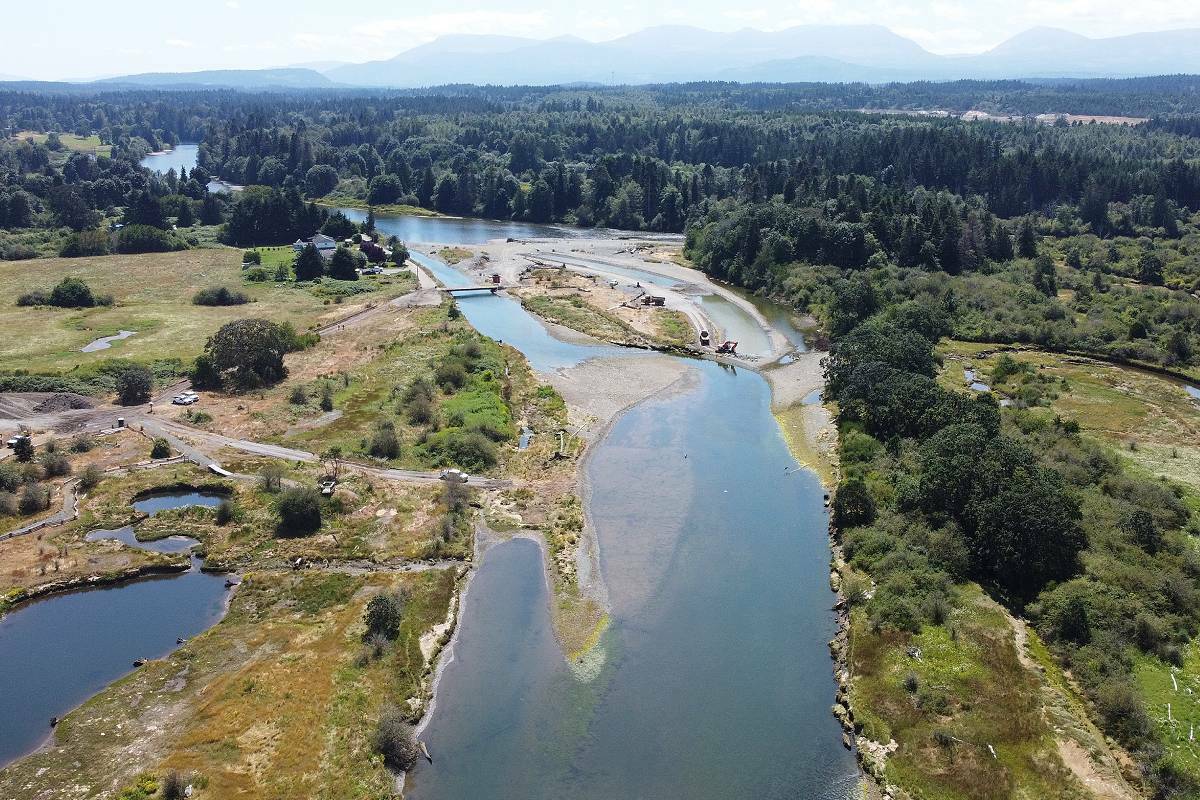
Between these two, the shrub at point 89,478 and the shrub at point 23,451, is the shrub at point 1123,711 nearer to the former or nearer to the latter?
the shrub at point 89,478

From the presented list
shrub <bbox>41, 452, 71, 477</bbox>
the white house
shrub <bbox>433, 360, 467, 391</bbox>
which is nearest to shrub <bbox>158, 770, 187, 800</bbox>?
shrub <bbox>41, 452, 71, 477</bbox>

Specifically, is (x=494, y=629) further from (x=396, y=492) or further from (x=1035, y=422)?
(x=1035, y=422)

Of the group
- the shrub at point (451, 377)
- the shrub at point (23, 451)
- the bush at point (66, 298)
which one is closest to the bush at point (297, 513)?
the shrub at point (23, 451)

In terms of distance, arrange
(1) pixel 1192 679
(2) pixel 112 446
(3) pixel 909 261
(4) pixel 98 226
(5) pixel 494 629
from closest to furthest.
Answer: (1) pixel 1192 679 → (5) pixel 494 629 → (2) pixel 112 446 → (3) pixel 909 261 → (4) pixel 98 226

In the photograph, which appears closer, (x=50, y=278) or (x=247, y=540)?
(x=247, y=540)

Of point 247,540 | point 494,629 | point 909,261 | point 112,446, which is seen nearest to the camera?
point 494,629

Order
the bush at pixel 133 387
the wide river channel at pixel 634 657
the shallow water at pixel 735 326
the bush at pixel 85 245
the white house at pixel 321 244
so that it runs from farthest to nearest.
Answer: the bush at pixel 85 245 < the white house at pixel 321 244 < the shallow water at pixel 735 326 < the bush at pixel 133 387 < the wide river channel at pixel 634 657

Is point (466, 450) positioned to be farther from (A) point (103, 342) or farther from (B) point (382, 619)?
(A) point (103, 342)

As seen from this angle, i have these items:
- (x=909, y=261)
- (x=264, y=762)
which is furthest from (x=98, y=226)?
(x=264, y=762)
